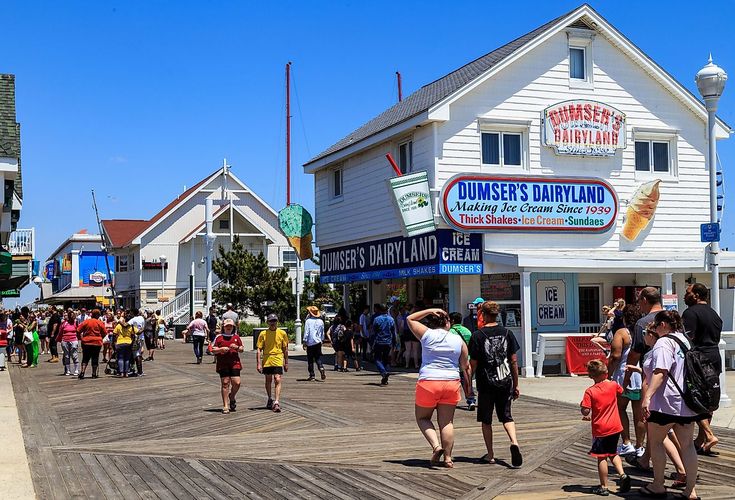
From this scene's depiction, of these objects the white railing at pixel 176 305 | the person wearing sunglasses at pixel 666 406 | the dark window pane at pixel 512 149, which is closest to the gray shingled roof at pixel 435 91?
the dark window pane at pixel 512 149

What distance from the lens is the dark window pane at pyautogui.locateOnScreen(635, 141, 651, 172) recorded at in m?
26.3

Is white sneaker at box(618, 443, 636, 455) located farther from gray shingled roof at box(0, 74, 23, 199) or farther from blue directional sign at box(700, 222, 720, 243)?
gray shingled roof at box(0, 74, 23, 199)

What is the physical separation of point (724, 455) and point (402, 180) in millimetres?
13391

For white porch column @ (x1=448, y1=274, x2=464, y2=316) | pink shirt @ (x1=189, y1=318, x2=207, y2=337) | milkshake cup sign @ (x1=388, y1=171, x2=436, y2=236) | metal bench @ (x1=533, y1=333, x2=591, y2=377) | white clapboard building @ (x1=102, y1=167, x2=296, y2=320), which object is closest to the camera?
metal bench @ (x1=533, y1=333, x2=591, y2=377)

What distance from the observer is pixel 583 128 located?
25.3m

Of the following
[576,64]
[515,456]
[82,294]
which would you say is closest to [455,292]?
[576,64]

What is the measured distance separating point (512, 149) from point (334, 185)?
776 centimetres

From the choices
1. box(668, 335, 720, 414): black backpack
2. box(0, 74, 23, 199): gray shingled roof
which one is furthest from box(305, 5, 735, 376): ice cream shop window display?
box(668, 335, 720, 414): black backpack

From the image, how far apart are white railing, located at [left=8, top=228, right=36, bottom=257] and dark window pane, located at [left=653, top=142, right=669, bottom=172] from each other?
78.4 feet

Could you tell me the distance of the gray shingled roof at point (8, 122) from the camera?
68.3 ft

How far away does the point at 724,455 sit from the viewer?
11.0 m

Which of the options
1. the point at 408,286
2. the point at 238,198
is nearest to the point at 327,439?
the point at 408,286

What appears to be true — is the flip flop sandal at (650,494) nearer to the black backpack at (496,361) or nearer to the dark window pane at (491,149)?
the black backpack at (496,361)

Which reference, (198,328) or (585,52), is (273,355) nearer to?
(198,328)
